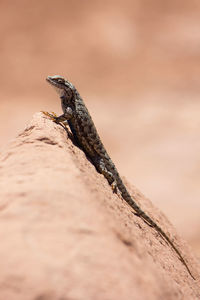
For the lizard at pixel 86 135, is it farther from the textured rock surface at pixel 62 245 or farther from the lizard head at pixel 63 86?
the textured rock surface at pixel 62 245

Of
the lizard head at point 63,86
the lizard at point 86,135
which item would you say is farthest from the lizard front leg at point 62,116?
the lizard head at point 63,86

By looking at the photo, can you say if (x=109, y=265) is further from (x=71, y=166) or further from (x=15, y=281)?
(x=71, y=166)

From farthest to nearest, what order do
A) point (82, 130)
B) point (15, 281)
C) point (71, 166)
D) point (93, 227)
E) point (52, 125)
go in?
point (82, 130)
point (52, 125)
point (71, 166)
point (93, 227)
point (15, 281)

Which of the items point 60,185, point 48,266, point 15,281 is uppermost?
point 60,185

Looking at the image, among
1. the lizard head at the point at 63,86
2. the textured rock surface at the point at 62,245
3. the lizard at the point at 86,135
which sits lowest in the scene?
the textured rock surface at the point at 62,245

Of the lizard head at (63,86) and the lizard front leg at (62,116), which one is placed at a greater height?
the lizard head at (63,86)

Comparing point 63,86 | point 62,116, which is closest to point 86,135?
point 62,116

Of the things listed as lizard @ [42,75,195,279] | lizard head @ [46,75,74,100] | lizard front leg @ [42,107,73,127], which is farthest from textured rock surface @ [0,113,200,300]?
lizard head @ [46,75,74,100]

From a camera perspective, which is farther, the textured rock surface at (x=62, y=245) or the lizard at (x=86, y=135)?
the lizard at (x=86, y=135)

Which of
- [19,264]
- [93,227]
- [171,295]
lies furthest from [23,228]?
[171,295]
